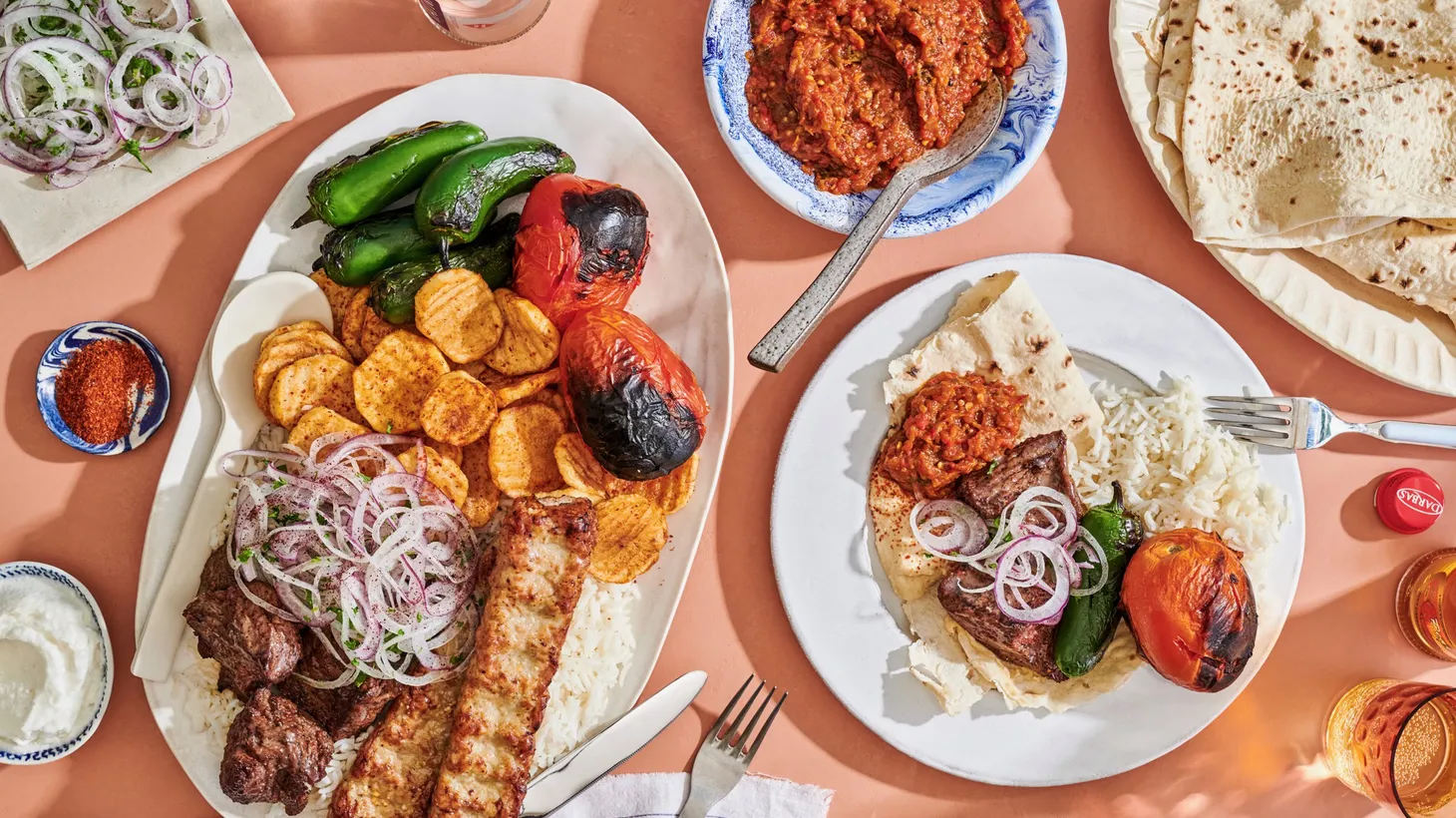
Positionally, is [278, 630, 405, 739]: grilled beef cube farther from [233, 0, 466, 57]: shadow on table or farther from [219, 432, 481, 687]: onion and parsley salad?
[233, 0, 466, 57]: shadow on table

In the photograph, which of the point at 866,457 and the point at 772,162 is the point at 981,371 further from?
the point at 772,162

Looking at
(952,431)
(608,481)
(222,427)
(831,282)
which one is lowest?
(952,431)

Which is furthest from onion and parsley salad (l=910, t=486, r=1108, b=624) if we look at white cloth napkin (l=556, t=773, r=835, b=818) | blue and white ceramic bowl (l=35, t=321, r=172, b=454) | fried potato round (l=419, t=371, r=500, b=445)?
blue and white ceramic bowl (l=35, t=321, r=172, b=454)

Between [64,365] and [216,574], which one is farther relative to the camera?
[64,365]

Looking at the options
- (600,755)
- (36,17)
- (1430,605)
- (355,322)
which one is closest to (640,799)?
(600,755)

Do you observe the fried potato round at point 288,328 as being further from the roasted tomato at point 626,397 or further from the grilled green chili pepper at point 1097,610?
the grilled green chili pepper at point 1097,610

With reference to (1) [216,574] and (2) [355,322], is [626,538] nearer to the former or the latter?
(2) [355,322]
